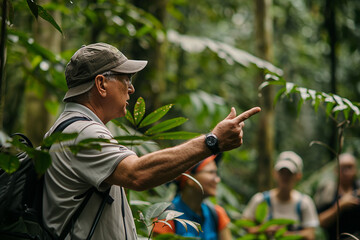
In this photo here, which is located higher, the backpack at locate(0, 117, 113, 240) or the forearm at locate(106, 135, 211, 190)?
the forearm at locate(106, 135, 211, 190)

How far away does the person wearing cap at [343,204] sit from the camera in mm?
4879

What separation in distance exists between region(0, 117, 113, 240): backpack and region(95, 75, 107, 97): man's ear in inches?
6.5

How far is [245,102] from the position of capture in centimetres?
870

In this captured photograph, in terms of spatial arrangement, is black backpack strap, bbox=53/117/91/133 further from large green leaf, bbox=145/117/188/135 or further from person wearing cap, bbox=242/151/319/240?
person wearing cap, bbox=242/151/319/240

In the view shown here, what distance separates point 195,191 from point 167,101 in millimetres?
2442

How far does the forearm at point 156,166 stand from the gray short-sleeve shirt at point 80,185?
2.5 inches

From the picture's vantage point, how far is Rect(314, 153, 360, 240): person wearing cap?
488 cm

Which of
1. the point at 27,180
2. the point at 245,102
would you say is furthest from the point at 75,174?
the point at 245,102

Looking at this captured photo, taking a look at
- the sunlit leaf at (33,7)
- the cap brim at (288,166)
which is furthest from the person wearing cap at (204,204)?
the sunlit leaf at (33,7)

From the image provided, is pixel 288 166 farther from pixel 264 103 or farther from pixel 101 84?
pixel 101 84

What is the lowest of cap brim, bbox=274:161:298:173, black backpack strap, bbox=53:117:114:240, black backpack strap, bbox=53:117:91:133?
cap brim, bbox=274:161:298:173

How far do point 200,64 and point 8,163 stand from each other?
295 inches

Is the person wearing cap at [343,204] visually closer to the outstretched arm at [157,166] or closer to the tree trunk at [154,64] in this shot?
the tree trunk at [154,64]

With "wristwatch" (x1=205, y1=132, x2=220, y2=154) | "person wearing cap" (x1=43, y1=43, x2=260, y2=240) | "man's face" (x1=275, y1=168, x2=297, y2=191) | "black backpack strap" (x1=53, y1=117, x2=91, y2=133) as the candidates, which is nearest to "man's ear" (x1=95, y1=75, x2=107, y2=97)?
"person wearing cap" (x1=43, y1=43, x2=260, y2=240)
